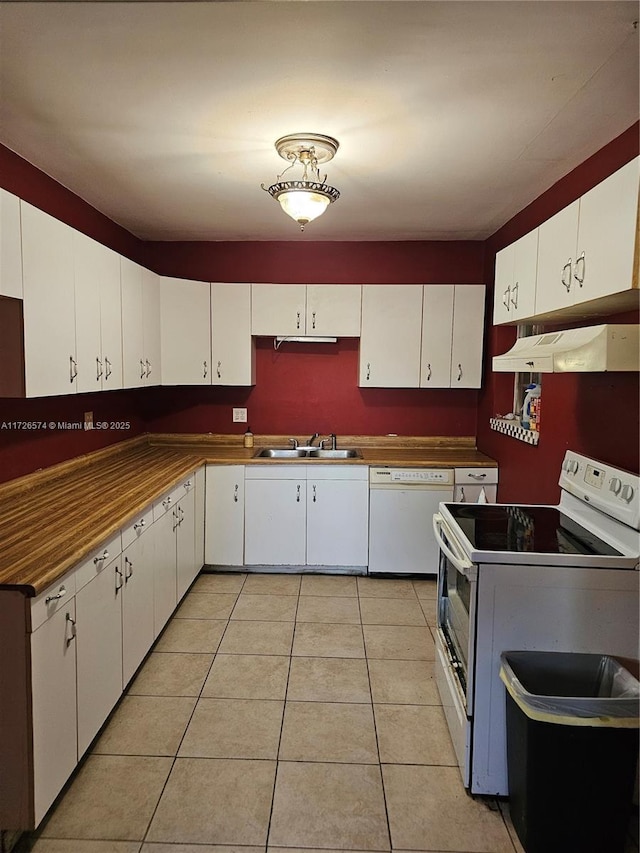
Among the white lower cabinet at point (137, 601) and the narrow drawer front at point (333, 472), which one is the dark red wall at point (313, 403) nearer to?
the narrow drawer front at point (333, 472)

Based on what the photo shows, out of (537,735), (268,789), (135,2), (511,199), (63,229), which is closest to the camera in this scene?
(135,2)

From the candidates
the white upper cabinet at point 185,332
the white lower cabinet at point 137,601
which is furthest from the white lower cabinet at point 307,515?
the white lower cabinet at point 137,601

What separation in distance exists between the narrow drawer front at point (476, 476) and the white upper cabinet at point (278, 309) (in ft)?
5.14

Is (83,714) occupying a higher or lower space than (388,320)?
lower

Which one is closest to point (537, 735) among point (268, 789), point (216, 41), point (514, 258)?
point (268, 789)

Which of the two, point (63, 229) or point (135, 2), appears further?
point (63, 229)

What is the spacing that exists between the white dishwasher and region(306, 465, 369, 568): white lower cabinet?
65 millimetres

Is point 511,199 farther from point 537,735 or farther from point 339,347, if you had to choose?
point 537,735

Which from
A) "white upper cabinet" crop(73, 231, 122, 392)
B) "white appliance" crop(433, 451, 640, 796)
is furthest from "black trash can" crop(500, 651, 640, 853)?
"white upper cabinet" crop(73, 231, 122, 392)

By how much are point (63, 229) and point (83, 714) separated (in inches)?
79.3

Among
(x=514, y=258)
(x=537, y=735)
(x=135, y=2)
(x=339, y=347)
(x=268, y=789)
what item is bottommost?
(x=268, y=789)

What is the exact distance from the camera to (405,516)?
12.9 ft

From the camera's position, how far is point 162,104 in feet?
6.92

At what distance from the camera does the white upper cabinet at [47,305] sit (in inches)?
85.7
